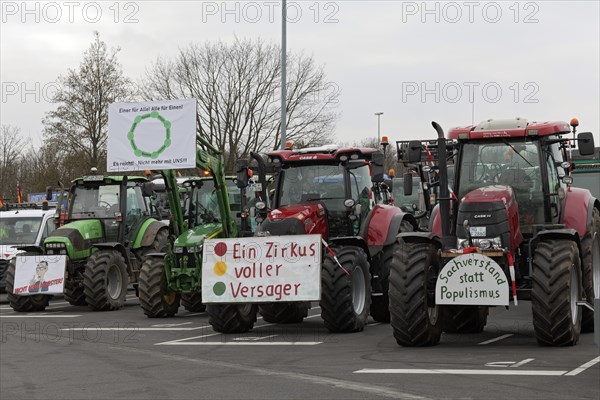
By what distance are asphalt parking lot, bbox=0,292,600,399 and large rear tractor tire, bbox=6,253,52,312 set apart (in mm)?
3911

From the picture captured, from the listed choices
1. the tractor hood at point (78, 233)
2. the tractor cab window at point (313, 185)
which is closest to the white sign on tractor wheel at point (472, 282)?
the tractor cab window at point (313, 185)

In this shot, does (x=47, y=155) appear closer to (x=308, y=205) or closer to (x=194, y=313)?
(x=194, y=313)

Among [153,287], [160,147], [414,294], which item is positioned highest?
[160,147]

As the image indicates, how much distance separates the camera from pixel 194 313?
65.6ft

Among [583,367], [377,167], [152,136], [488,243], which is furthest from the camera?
[152,136]

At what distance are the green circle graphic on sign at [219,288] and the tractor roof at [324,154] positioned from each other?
2.47m

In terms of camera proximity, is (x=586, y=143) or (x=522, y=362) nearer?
(x=522, y=362)

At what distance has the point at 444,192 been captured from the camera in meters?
13.9

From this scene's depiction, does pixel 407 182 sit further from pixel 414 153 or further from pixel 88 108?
pixel 88 108

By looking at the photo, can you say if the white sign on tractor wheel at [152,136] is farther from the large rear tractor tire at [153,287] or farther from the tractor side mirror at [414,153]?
the tractor side mirror at [414,153]

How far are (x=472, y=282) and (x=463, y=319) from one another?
2.34 metres

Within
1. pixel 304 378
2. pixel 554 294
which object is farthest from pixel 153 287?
pixel 554 294

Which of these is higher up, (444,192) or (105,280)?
(444,192)

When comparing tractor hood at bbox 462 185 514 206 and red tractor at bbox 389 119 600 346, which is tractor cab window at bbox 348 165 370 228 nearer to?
red tractor at bbox 389 119 600 346
